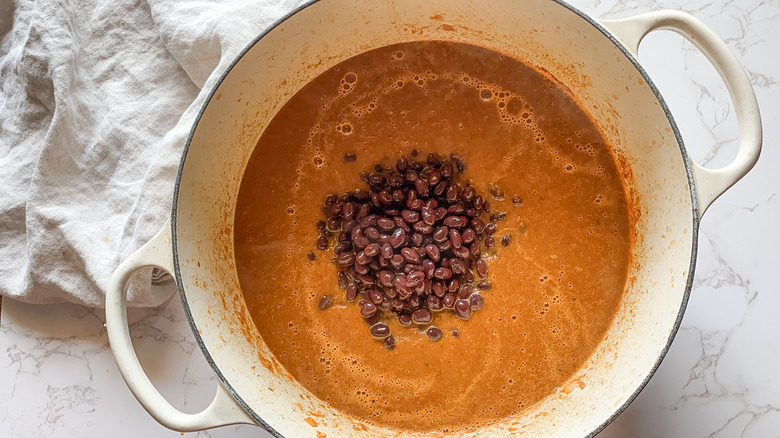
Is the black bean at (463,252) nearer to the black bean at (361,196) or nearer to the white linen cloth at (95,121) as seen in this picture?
the black bean at (361,196)

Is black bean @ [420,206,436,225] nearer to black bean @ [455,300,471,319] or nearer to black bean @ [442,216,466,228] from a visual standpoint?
black bean @ [442,216,466,228]

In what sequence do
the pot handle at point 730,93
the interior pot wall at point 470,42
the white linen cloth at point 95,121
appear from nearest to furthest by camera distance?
the pot handle at point 730,93, the interior pot wall at point 470,42, the white linen cloth at point 95,121

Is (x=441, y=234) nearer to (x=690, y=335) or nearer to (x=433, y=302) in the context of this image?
(x=433, y=302)

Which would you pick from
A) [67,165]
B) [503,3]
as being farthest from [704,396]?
[67,165]

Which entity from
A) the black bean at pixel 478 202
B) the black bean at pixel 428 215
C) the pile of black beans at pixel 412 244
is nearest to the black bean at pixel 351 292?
the pile of black beans at pixel 412 244

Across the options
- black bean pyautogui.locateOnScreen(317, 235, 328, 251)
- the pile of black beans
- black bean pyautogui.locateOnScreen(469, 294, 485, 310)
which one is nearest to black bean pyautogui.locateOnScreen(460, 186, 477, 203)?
the pile of black beans

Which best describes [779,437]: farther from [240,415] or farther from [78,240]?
[78,240]

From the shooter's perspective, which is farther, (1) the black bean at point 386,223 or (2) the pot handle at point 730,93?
(1) the black bean at point 386,223

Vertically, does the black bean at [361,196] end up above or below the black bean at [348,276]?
above
